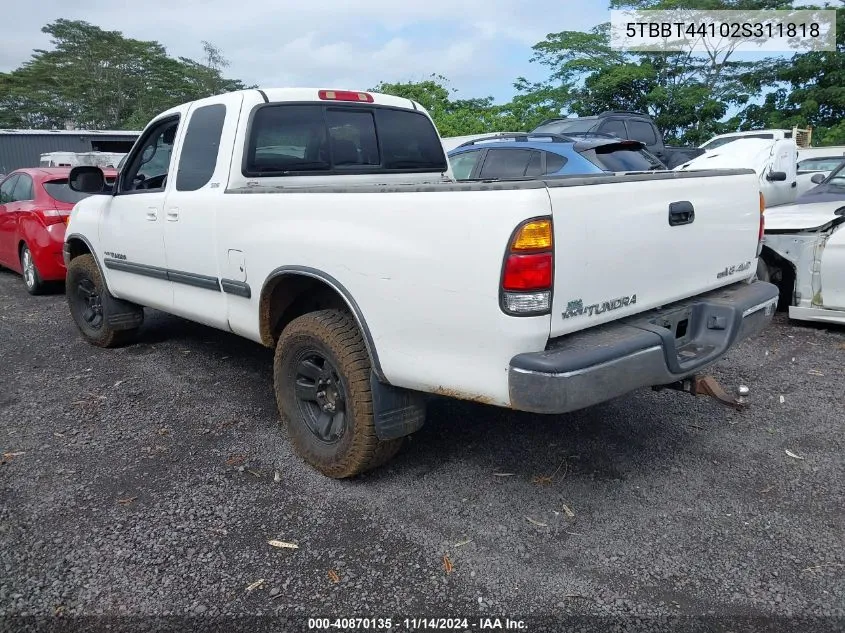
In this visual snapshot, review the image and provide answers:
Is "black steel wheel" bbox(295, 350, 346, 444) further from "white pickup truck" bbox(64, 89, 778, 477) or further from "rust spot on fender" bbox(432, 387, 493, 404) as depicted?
"rust spot on fender" bbox(432, 387, 493, 404)

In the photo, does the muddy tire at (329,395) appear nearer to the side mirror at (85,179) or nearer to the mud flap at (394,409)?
the mud flap at (394,409)

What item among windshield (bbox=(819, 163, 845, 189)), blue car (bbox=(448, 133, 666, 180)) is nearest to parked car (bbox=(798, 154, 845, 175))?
blue car (bbox=(448, 133, 666, 180))

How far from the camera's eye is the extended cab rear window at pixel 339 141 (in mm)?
4074

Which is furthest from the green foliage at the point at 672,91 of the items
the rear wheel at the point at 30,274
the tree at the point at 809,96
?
the rear wheel at the point at 30,274

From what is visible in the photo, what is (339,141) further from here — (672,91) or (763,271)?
(672,91)

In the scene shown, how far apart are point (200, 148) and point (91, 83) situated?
Result: 43123 mm

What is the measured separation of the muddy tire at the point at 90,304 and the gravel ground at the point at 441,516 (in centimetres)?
90

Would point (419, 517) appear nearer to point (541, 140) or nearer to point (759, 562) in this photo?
point (759, 562)

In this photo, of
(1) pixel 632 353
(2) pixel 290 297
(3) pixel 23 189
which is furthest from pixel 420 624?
(3) pixel 23 189

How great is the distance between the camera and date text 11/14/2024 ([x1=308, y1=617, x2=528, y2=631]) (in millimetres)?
2428

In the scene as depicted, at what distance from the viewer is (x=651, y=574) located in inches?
106

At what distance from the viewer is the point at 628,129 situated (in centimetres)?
1256

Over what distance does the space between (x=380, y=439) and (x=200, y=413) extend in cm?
178

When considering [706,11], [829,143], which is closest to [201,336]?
[829,143]
